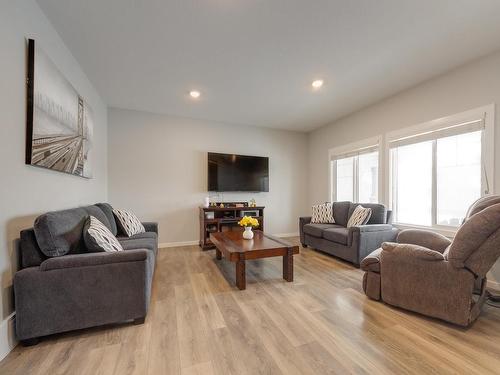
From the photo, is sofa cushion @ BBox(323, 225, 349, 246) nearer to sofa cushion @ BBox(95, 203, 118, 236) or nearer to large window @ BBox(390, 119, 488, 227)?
large window @ BBox(390, 119, 488, 227)

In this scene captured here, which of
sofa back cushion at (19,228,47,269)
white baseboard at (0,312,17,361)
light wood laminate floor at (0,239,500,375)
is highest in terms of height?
sofa back cushion at (19,228,47,269)

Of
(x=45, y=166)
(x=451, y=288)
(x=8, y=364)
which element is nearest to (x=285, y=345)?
(x=451, y=288)

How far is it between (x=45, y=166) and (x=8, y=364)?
134 cm

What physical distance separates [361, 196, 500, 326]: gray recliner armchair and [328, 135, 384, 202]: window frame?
1701 millimetres

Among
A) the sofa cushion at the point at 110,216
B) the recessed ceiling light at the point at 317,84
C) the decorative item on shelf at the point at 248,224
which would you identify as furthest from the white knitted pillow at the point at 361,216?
the sofa cushion at the point at 110,216

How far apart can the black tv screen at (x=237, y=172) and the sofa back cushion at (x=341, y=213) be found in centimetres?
152

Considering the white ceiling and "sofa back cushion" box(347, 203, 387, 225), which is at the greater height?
the white ceiling

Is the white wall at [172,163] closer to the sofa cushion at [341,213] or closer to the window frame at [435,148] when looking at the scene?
the sofa cushion at [341,213]

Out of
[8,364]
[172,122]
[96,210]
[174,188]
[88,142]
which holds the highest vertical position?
[172,122]

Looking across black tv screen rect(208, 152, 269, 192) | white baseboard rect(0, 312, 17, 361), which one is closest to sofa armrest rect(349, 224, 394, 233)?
black tv screen rect(208, 152, 269, 192)

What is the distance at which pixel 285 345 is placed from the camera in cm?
144

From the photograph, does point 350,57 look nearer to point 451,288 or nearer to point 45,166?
point 451,288

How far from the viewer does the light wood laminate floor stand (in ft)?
4.15

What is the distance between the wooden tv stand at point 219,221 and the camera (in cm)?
381
